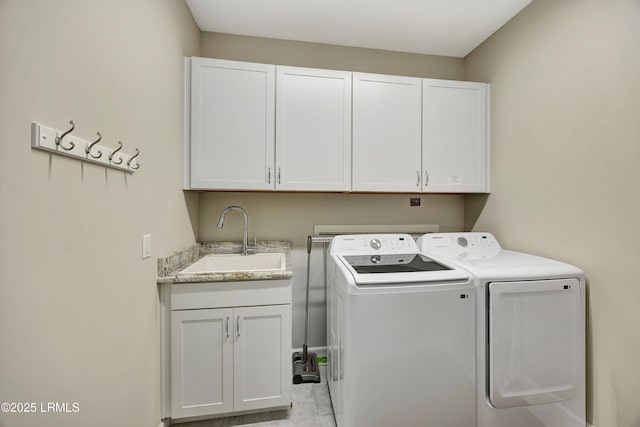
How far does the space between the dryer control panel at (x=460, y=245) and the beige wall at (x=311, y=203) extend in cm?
49

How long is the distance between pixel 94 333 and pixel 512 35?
9.82ft

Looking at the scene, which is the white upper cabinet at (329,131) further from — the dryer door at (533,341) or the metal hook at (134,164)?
the dryer door at (533,341)

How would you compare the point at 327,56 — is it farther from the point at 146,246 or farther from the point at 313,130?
the point at 146,246

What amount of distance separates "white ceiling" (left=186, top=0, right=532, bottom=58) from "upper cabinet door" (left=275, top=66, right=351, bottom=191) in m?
0.40

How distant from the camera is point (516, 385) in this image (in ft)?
4.59

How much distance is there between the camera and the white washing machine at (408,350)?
1.29 m

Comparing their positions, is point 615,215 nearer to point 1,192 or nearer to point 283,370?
point 283,370

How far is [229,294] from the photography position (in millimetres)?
1514

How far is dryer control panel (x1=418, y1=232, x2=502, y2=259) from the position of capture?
191 cm

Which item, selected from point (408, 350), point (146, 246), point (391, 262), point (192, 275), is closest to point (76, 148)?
point (146, 246)

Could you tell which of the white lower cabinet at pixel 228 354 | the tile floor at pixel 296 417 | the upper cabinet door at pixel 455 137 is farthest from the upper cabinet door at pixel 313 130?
the tile floor at pixel 296 417

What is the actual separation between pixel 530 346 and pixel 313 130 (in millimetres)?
1833

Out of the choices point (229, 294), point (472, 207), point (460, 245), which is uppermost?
point (472, 207)

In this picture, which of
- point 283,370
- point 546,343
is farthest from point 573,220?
point 283,370
